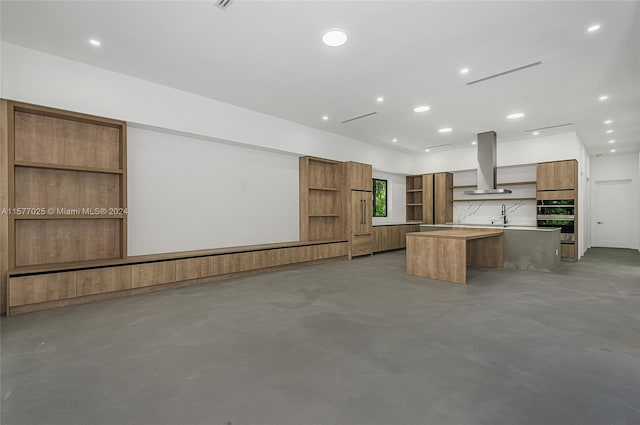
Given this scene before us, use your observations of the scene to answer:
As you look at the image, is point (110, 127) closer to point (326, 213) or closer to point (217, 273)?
point (217, 273)

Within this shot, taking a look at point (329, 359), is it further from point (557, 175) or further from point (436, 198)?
point (436, 198)

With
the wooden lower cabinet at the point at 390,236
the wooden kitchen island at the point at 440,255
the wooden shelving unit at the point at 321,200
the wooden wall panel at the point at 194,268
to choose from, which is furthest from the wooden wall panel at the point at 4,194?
the wooden lower cabinet at the point at 390,236

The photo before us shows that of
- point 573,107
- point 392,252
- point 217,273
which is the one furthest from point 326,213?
point 573,107

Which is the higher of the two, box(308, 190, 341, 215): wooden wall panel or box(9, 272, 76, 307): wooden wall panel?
box(308, 190, 341, 215): wooden wall panel

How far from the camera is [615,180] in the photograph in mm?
9727

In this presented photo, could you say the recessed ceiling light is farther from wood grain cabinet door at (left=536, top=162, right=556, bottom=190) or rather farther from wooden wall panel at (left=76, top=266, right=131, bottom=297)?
wood grain cabinet door at (left=536, top=162, right=556, bottom=190)

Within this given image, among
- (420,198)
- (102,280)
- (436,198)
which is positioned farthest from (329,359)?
(420,198)

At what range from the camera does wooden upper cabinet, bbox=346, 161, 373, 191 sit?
7.55 meters

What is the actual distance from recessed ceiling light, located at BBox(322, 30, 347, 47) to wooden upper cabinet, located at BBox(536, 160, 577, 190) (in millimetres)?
6867

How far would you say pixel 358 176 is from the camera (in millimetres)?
7781

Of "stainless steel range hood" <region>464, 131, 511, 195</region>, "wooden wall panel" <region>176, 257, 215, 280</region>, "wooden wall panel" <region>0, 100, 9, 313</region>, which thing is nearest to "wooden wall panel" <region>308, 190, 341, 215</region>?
"wooden wall panel" <region>176, 257, 215, 280</region>

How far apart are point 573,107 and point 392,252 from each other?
5251 millimetres

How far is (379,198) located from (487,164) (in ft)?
10.4

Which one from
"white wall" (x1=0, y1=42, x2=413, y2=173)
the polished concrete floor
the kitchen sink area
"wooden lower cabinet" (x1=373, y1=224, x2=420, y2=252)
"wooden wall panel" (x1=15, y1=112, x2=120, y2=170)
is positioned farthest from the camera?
"wooden lower cabinet" (x1=373, y1=224, x2=420, y2=252)
